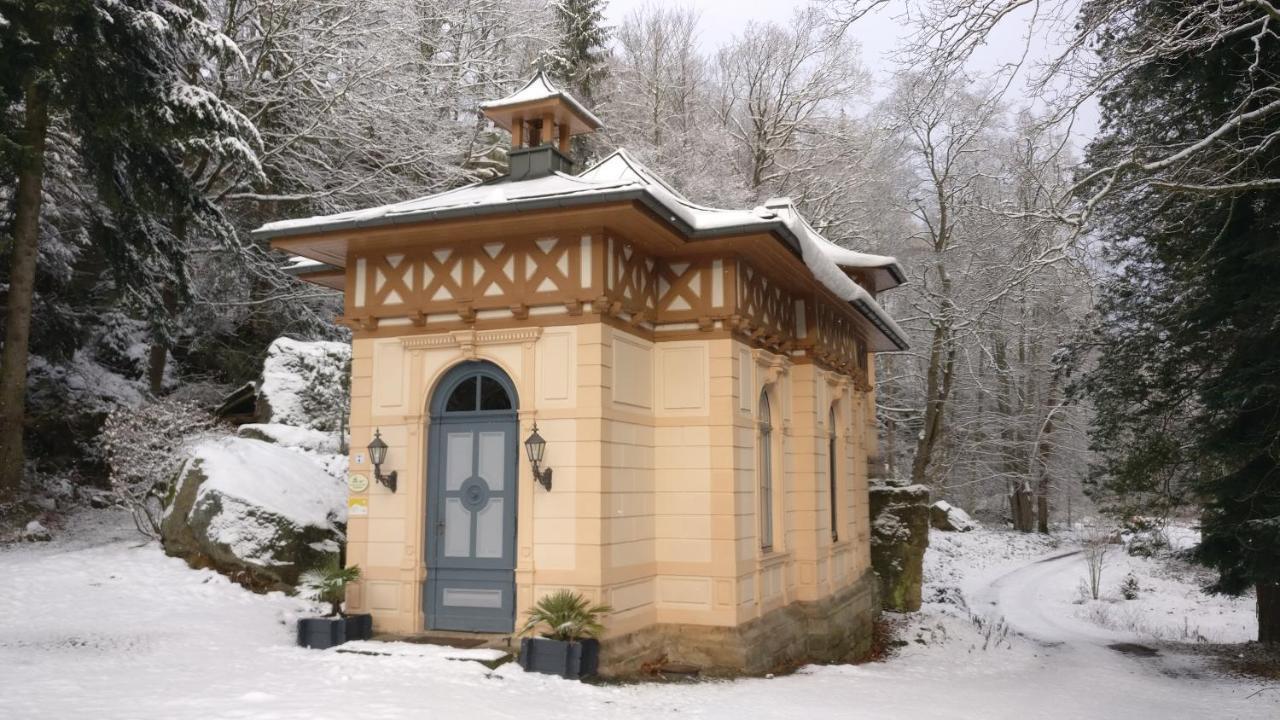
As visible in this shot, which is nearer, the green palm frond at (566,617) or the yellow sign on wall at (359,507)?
the green palm frond at (566,617)

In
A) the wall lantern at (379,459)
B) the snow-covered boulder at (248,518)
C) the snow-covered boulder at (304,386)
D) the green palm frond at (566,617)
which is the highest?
the snow-covered boulder at (304,386)

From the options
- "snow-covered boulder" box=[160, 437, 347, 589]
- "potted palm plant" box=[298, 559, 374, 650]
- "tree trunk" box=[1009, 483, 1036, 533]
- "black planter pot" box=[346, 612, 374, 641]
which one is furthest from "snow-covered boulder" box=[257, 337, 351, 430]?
"tree trunk" box=[1009, 483, 1036, 533]

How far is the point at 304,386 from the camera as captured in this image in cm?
1638

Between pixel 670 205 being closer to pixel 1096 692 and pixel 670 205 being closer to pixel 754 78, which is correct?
pixel 1096 692

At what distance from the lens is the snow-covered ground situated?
764cm

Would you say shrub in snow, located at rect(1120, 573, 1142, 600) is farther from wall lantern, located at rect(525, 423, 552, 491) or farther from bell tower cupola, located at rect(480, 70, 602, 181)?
wall lantern, located at rect(525, 423, 552, 491)

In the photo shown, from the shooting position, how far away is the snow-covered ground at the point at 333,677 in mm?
7637

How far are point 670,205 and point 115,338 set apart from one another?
16.7 m

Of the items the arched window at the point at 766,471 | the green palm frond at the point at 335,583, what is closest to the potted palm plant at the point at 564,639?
the green palm frond at the point at 335,583

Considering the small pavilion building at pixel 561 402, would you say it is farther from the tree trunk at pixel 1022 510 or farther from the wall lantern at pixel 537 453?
the tree trunk at pixel 1022 510

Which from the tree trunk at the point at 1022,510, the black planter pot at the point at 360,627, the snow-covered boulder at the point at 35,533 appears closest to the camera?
the black planter pot at the point at 360,627

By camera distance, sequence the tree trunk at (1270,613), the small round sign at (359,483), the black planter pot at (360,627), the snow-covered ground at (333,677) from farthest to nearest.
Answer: the tree trunk at (1270,613)
the small round sign at (359,483)
the black planter pot at (360,627)
the snow-covered ground at (333,677)

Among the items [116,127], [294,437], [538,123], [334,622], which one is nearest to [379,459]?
[334,622]

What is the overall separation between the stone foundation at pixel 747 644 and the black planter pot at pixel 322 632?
9.01 feet
